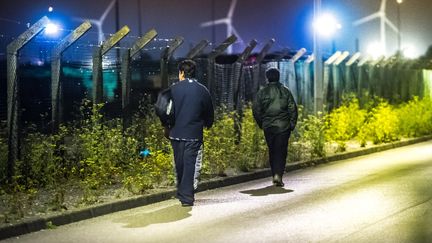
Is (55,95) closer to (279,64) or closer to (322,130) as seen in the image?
(322,130)

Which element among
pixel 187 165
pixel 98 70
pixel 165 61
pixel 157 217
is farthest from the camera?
pixel 165 61

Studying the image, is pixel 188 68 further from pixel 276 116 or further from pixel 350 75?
pixel 350 75

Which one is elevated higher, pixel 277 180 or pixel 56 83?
pixel 56 83

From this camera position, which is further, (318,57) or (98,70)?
(318,57)

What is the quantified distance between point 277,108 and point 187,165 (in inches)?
97.5

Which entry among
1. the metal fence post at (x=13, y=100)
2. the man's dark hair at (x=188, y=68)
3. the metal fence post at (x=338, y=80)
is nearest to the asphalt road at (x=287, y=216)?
the man's dark hair at (x=188, y=68)

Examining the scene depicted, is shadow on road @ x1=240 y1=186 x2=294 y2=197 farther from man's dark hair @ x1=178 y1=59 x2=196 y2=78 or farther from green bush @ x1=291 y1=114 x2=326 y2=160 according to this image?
green bush @ x1=291 y1=114 x2=326 y2=160

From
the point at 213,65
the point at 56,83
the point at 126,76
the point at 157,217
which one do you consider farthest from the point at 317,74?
the point at 157,217

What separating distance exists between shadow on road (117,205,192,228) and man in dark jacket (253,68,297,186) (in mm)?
Answer: 2317

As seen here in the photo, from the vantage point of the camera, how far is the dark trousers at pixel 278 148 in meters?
11.0

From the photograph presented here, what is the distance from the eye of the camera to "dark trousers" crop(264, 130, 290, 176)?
1099 cm

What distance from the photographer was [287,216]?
335 inches

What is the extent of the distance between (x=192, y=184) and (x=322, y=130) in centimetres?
700

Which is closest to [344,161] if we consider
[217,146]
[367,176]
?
[367,176]
